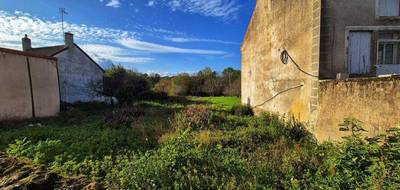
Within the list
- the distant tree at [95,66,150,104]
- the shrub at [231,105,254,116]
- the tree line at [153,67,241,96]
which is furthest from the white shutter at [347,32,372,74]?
the tree line at [153,67,241,96]

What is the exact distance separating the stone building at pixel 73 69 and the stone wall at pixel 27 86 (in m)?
4.01

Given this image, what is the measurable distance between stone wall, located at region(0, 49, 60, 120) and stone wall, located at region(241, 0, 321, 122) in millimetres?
10973

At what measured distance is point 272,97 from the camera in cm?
1008

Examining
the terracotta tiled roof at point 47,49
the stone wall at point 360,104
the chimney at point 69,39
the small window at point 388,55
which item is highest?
the chimney at point 69,39

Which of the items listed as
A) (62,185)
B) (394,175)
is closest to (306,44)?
(394,175)

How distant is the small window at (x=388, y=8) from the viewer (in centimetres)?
664

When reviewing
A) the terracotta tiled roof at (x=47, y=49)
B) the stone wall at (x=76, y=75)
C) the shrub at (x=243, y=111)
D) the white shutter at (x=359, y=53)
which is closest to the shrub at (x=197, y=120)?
the shrub at (x=243, y=111)

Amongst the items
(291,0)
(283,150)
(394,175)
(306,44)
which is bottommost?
(283,150)

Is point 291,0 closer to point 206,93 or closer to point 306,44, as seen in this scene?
point 306,44

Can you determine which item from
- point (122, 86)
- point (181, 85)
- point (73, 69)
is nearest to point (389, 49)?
point (122, 86)

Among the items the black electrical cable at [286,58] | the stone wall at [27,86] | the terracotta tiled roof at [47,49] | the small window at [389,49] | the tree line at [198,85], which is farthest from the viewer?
the tree line at [198,85]

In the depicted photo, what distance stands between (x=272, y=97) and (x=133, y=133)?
6.04 metres

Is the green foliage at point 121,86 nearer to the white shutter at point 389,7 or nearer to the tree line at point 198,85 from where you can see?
the tree line at point 198,85

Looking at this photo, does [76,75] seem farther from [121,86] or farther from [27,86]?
[27,86]
